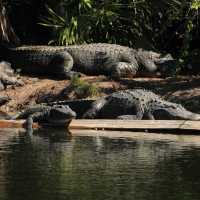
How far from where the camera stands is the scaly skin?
15.2 m

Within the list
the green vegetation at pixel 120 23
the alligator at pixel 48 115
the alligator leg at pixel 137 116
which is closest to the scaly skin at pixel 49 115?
the alligator at pixel 48 115

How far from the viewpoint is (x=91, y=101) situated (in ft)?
53.5

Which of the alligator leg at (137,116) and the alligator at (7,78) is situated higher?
the alligator at (7,78)

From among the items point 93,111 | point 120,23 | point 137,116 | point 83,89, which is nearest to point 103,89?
point 83,89

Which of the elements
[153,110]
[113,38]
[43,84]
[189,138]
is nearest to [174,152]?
[189,138]

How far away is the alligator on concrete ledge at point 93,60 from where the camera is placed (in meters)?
19.8

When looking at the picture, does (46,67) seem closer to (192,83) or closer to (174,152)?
(192,83)

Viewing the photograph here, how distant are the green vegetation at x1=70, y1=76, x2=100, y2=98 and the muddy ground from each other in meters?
0.11

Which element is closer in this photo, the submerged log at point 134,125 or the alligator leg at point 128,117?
the submerged log at point 134,125

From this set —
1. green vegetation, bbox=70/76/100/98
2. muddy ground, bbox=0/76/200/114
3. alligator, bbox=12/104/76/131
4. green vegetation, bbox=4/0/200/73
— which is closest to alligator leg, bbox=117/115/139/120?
alligator, bbox=12/104/76/131

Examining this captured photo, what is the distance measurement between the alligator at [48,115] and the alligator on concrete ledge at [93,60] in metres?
3.34

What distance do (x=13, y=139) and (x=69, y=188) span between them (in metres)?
4.64

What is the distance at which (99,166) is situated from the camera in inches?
405

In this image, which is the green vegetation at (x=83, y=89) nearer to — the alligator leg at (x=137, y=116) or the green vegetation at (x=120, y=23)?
the alligator leg at (x=137, y=116)
